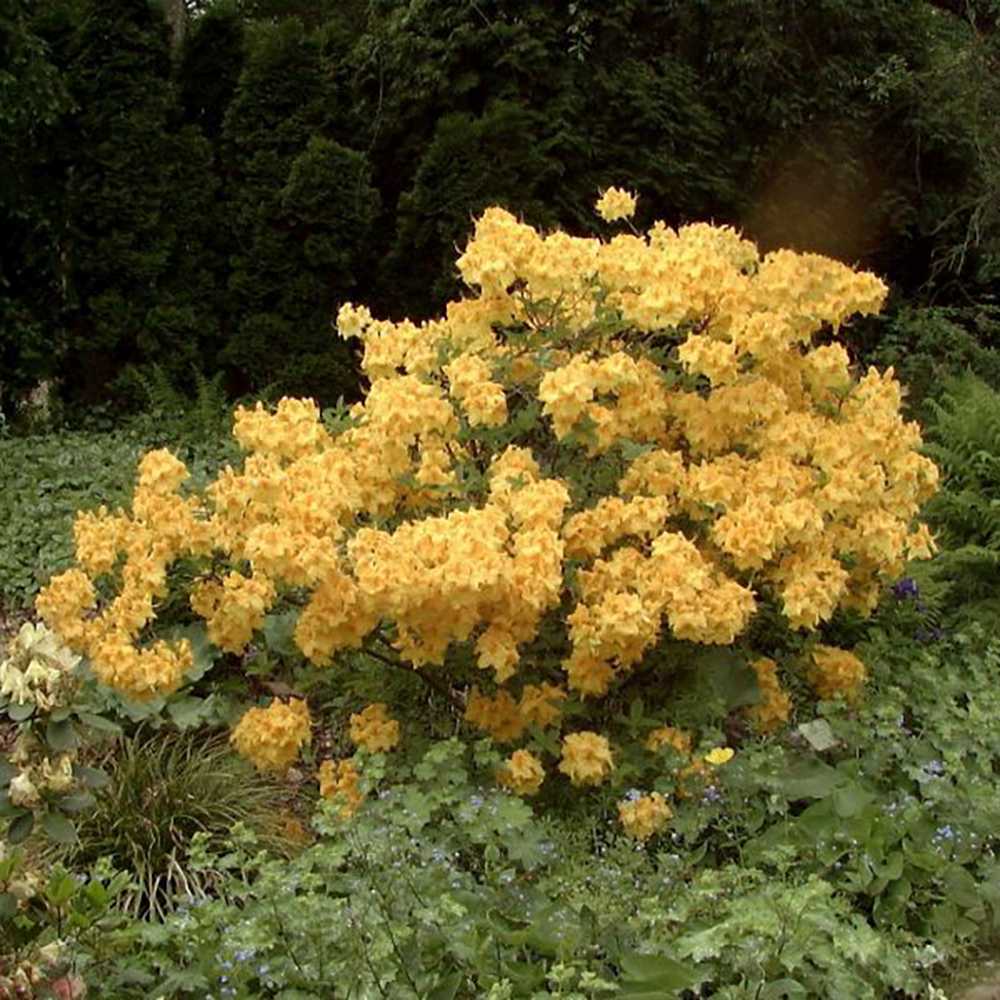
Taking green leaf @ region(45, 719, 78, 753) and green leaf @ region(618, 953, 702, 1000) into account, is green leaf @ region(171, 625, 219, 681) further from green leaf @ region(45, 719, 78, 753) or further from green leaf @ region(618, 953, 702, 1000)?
green leaf @ region(618, 953, 702, 1000)

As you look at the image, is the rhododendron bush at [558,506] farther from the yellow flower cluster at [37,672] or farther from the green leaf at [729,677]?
the yellow flower cluster at [37,672]

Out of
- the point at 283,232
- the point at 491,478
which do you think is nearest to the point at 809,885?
the point at 491,478

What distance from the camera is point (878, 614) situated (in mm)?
4758

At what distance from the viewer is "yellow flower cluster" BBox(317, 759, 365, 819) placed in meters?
3.54

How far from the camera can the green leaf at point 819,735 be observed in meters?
3.83

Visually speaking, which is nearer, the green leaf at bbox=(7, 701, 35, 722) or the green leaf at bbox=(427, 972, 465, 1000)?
the green leaf at bbox=(427, 972, 465, 1000)

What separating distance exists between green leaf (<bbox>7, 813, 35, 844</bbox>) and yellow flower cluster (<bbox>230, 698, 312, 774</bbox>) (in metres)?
0.85

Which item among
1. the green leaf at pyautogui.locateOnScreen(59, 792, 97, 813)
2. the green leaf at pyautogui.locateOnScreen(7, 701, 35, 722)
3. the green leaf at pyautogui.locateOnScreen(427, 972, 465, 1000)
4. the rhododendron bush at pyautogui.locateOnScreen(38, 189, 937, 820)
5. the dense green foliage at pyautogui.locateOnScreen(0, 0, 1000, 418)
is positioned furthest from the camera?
the dense green foliage at pyautogui.locateOnScreen(0, 0, 1000, 418)

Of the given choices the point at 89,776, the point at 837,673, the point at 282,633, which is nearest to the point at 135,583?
the point at 282,633

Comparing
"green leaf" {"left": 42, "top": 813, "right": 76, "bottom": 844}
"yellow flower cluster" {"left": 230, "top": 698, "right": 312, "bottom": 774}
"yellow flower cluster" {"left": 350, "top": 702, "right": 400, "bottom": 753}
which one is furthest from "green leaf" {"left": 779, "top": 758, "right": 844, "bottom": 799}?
"green leaf" {"left": 42, "top": 813, "right": 76, "bottom": 844}

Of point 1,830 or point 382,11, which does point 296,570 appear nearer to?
point 1,830

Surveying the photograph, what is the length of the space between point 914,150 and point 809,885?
6.59 meters

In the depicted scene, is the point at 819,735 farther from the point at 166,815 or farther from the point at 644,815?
the point at 166,815

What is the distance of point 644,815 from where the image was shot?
3.38 meters
